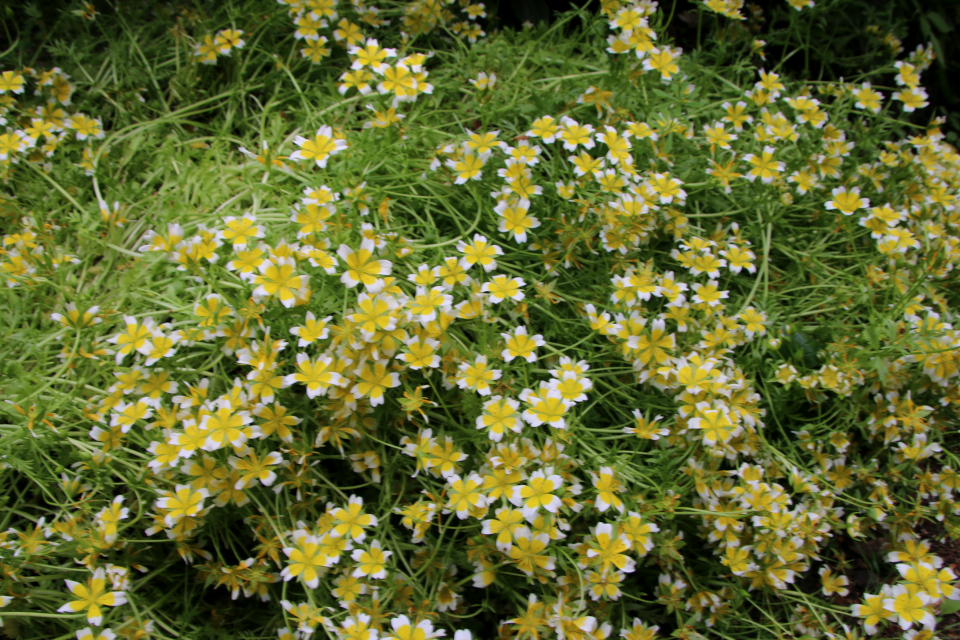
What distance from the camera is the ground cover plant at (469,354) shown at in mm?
1373

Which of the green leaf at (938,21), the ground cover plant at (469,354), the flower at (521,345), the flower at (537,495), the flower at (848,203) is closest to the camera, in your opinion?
the flower at (537,495)

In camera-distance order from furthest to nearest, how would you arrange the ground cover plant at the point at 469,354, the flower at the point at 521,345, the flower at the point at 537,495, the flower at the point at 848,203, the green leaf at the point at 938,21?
1. the green leaf at the point at 938,21
2. the flower at the point at 848,203
3. the flower at the point at 521,345
4. the ground cover plant at the point at 469,354
5. the flower at the point at 537,495

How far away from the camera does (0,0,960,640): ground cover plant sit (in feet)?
4.50

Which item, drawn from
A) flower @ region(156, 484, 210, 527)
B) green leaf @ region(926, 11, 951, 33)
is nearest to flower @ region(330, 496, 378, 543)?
flower @ region(156, 484, 210, 527)

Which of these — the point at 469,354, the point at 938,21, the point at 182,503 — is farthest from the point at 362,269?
the point at 938,21

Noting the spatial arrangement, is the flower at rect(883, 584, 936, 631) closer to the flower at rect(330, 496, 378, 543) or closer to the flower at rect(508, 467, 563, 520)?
the flower at rect(508, 467, 563, 520)

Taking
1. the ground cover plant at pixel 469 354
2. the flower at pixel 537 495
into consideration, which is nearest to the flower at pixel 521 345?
the ground cover plant at pixel 469 354

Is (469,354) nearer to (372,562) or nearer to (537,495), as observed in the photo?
(537,495)

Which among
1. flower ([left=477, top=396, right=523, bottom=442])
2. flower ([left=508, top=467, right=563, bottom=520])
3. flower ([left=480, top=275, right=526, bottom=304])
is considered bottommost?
flower ([left=508, top=467, right=563, bottom=520])

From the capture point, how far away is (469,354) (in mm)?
1533

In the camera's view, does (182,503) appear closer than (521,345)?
Yes

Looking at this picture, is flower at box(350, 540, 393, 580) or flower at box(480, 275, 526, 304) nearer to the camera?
flower at box(350, 540, 393, 580)

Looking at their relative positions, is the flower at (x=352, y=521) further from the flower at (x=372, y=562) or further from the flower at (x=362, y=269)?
the flower at (x=362, y=269)

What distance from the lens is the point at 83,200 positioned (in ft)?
6.75
